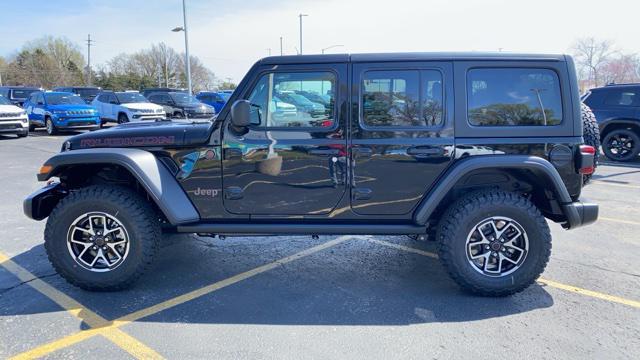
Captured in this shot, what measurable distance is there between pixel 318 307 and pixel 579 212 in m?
2.22

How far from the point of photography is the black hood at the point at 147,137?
3.57m

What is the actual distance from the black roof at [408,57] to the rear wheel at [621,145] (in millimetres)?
8605

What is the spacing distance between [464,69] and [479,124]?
453 mm

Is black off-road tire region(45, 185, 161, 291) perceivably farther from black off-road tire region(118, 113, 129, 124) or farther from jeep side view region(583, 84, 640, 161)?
black off-road tire region(118, 113, 129, 124)

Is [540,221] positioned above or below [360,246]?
above

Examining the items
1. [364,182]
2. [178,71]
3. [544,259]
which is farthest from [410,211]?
[178,71]

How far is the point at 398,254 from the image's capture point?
4543 mm

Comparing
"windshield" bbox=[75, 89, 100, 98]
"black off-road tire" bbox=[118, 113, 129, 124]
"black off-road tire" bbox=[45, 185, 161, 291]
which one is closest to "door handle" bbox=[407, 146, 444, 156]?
"black off-road tire" bbox=[45, 185, 161, 291]

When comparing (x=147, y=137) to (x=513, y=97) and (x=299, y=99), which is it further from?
(x=513, y=97)

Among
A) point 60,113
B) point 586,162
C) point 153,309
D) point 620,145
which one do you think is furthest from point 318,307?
point 60,113

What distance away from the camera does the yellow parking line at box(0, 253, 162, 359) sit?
2816 mm

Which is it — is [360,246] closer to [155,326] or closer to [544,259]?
[544,259]

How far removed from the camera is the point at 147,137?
3631 millimetres

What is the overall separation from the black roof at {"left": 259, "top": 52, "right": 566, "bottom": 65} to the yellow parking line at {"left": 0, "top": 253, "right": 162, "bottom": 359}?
226cm
